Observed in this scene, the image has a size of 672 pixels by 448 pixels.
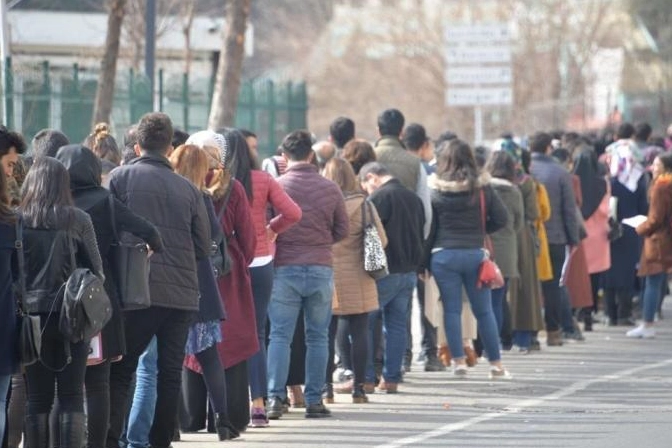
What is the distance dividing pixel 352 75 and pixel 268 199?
133 feet

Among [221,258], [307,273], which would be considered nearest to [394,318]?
[307,273]

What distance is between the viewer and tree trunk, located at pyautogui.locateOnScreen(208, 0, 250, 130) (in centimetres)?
2367

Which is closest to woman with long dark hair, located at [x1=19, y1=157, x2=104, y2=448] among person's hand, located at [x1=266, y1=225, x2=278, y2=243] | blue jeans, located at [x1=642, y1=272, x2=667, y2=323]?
person's hand, located at [x1=266, y1=225, x2=278, y2=243]

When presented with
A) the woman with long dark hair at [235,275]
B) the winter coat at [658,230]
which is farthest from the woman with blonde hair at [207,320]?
the winter coat at [658,230]

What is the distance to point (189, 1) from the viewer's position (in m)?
29.0

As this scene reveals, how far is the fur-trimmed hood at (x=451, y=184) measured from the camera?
1357cm

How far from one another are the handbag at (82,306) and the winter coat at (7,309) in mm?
375

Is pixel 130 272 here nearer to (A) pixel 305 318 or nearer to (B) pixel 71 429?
(B) pixel 71 429

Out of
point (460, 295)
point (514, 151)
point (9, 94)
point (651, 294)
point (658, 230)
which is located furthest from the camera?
point (9, 94)

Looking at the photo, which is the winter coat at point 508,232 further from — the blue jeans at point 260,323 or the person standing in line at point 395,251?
the blue jeans at point 260,323

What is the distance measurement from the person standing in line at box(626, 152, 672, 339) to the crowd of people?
0.8 inches

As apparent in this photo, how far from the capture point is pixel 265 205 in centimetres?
1114

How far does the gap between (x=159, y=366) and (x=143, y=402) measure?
0.92 feet

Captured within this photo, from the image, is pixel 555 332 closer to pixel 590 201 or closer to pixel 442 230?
pixel 590 201
